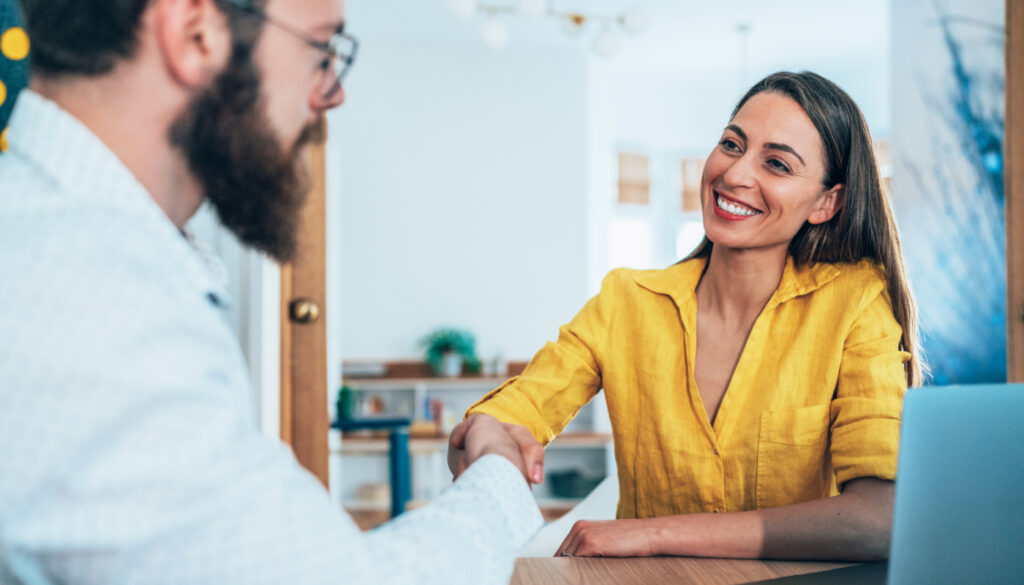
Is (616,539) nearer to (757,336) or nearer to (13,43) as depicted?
(757,336)

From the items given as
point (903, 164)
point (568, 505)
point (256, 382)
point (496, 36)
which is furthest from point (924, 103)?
point (568, 505)

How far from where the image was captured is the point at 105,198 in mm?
623

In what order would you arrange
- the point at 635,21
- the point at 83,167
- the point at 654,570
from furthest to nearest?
1. the point at 635,21
2. the point at 654,570
3. the point at 83,167

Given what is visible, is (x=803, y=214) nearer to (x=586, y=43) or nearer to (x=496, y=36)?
(x=496, y=36)

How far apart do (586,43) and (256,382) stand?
4.12m

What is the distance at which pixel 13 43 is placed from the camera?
1122 millimetres

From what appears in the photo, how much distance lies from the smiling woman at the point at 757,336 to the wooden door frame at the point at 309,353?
1.11 metres

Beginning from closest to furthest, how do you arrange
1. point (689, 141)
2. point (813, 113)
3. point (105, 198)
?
1. point (105, 198)
2. point (813, 113)
3. point (689, 141)

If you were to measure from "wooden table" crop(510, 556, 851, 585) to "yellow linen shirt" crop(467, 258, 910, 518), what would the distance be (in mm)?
256

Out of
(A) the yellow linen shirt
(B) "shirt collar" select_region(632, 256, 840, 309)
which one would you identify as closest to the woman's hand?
(A) the yellow linen shirt

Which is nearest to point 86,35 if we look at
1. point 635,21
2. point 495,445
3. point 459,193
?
point 495,445

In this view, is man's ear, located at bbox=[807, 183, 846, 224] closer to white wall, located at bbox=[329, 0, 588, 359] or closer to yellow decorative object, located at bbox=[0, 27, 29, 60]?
yellow decorative object, located at bbox=[0, 27, 29, 60]

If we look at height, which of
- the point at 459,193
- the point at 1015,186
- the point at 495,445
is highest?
the point at 459,193

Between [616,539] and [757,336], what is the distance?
1.79 feet
